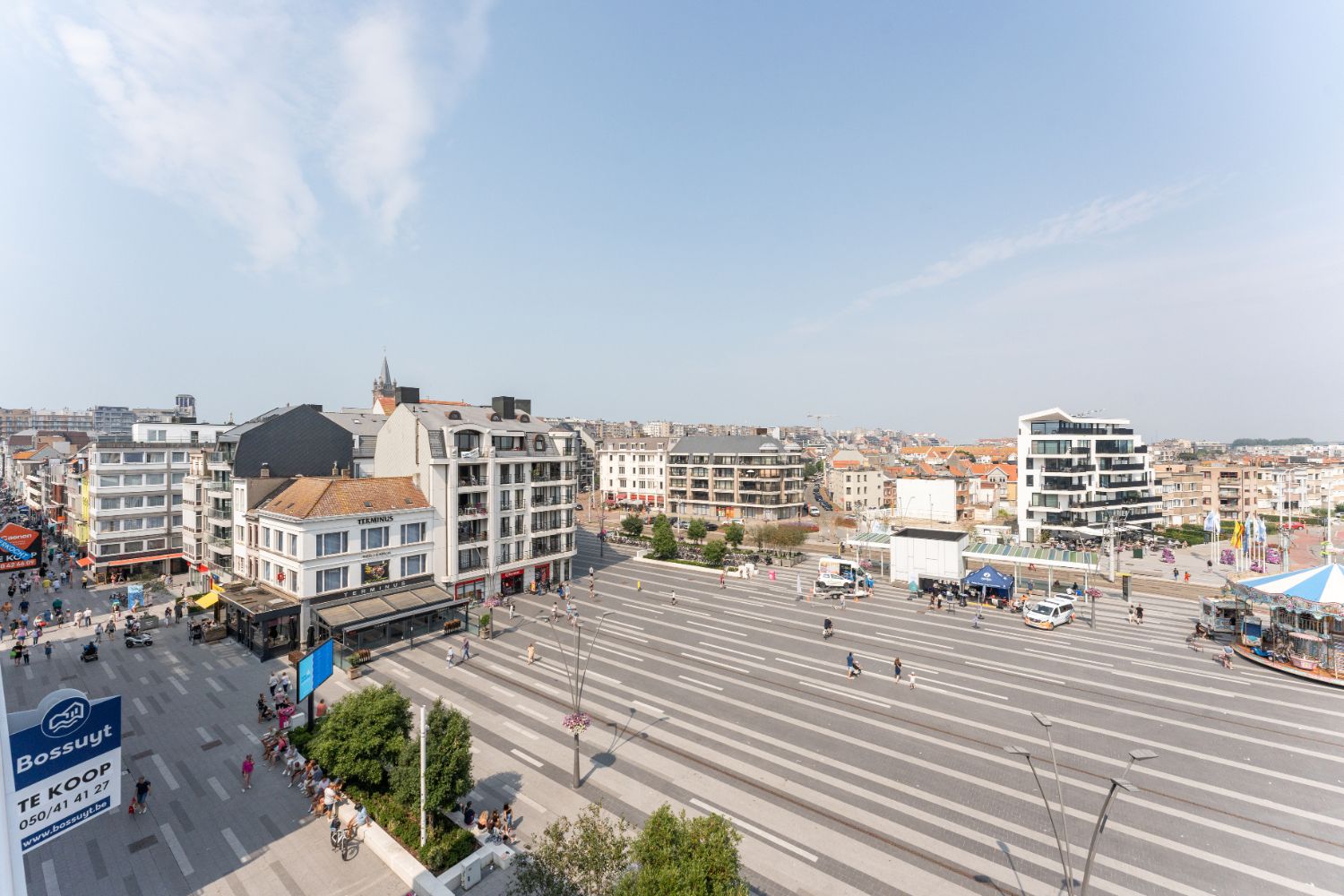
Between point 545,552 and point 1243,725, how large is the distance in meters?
47.1

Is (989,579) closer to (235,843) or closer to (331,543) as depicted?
(331,543)

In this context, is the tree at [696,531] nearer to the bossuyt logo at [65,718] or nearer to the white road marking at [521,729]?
the white road marking at [521,729]

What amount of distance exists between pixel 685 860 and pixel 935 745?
709 inches

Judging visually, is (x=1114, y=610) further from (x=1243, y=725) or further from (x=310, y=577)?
(x=310, y=577)

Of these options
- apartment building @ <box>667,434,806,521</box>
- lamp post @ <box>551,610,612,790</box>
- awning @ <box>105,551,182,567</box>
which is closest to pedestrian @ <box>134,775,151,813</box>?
lamp post @ <box>551,610,612,790</box>

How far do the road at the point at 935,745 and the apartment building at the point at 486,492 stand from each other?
7.89 meters

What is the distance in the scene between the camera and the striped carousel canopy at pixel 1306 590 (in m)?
35.5

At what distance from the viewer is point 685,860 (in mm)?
13469

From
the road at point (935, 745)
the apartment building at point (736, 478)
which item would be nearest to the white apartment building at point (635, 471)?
the apartment building at point (736, 478)

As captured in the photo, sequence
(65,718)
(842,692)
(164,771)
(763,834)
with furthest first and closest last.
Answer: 1. (842,692)
2. (164,771)
3. (763,834)
4. (65,718)

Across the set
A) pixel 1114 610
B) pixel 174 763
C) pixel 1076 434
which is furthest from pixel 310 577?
pixel 1076 434

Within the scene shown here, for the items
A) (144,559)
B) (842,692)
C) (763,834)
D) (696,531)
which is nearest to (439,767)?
(763,834)

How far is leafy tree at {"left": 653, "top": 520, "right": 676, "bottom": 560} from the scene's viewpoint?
2643 inches

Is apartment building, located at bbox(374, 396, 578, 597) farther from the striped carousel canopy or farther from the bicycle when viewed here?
the striped carousel canopy
